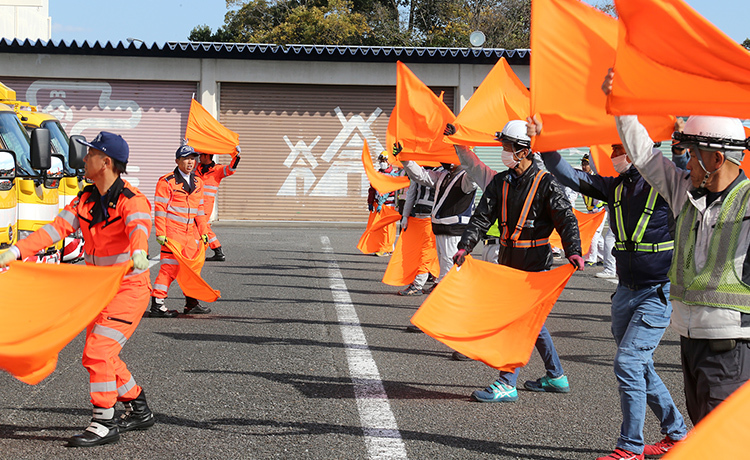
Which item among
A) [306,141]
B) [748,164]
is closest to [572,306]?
[748,164]

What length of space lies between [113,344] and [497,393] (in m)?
2.69

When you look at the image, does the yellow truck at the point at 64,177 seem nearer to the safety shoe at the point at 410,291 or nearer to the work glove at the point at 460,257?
the safety shoe at the point at 410,291

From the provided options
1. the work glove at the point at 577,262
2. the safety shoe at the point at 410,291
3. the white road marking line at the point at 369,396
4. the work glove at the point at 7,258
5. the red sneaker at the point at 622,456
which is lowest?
the safety shoe at the point at 410,291

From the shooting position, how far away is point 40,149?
891 cm

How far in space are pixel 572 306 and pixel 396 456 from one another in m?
6.78

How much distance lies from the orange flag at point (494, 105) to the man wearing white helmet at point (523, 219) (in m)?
1.94

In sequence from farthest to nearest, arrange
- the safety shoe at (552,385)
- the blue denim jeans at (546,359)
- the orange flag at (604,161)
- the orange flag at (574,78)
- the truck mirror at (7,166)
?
1. the truck mirror at (7,166)
2. the orange flag at (604,161)
3. the safety shoe at (552,385)
4. the blue denim jeans at (546,359)
5. the orange flag at (574,78)

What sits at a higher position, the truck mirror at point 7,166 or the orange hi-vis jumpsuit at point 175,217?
the truck mirror at point 7,166

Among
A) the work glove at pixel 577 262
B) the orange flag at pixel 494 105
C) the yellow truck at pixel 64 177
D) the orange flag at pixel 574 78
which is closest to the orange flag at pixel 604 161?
the orange flag at pixel 494 105

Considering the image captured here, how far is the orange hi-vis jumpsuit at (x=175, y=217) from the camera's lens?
954 centimetres

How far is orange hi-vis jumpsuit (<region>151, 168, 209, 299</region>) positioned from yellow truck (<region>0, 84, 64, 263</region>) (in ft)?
4.12

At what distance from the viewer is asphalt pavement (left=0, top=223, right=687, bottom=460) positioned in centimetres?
493

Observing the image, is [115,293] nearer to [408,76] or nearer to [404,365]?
[404,365]

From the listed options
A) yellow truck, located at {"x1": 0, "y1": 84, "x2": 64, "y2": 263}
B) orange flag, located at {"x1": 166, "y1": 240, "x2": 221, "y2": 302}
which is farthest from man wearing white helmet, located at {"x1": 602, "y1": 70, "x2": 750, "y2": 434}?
yellow truck, located at {"x1": 0, "y1": 84, "x2": 64, "y2": 263}
